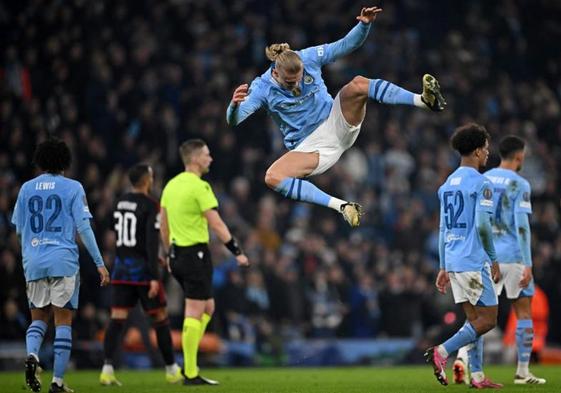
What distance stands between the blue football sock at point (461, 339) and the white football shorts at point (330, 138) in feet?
6.99

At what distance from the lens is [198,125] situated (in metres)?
21.5

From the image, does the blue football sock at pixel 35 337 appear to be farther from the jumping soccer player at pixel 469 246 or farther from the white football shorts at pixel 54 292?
the jumping soccer player at pixel 469 246

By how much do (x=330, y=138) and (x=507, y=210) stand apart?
7.50ft

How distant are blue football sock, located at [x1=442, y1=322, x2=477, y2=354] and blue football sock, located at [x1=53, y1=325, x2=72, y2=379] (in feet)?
11.8

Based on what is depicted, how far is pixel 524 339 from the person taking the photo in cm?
1228

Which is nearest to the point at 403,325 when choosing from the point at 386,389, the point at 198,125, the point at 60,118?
the point at 198,125

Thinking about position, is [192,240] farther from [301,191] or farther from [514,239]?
[514,239]

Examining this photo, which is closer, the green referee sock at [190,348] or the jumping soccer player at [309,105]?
the jumping soccer player at [309,105]

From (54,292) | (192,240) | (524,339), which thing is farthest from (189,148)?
(524,339)

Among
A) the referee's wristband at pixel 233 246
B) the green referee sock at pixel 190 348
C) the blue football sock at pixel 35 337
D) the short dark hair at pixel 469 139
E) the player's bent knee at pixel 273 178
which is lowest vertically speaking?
the green referee sock at pixel 190 348

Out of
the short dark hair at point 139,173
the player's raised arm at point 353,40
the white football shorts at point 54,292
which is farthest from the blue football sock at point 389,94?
the short dark hair at point 139,173

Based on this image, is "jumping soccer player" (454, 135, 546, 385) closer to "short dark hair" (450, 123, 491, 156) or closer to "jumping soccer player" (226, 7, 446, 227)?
"short dark hair" (450, 123, 491, 156)

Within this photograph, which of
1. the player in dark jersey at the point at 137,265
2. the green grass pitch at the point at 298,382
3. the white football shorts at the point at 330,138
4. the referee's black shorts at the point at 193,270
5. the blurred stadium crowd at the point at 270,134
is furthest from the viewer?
the blurred stadium crowd at the point at 270,134

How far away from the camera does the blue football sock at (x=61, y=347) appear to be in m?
10.8
